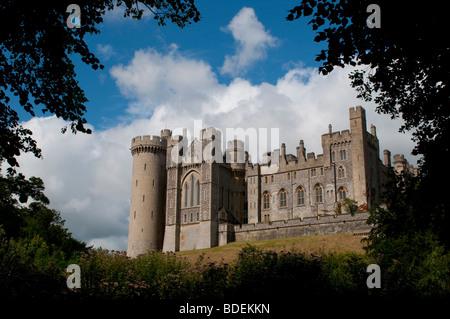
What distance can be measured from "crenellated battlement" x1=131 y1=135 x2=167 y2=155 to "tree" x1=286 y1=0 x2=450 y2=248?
51832 millimetres

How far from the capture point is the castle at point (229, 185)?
196 ft

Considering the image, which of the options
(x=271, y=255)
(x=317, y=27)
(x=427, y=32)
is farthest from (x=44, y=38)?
(x=271, y=255)

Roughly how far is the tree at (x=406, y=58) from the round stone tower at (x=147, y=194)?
4943 centimetres

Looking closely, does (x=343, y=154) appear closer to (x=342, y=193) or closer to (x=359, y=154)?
(x=359, y=154)

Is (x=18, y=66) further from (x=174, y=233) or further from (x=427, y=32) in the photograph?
(x=174, y=233)

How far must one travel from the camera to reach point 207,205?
6125 cm

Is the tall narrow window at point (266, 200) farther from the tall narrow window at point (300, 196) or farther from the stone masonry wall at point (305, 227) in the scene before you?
the stone masonry wall at point (305, 227)

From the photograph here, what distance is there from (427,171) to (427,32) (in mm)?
5365

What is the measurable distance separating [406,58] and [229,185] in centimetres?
5443

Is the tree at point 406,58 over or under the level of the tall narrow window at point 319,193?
under

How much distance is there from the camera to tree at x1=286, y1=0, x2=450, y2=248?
1155cm

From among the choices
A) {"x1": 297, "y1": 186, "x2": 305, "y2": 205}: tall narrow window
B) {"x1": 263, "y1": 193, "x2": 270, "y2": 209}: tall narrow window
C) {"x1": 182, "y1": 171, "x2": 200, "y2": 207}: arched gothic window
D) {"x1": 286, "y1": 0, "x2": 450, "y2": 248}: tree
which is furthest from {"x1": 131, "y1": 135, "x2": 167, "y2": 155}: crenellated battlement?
{"x1": 286, "y1": 0, "x2": 450, "y2": 248}: tree

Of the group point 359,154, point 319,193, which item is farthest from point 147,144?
point 359,154

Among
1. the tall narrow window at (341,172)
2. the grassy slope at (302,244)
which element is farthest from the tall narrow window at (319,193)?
the grassy slope at (302,244)
